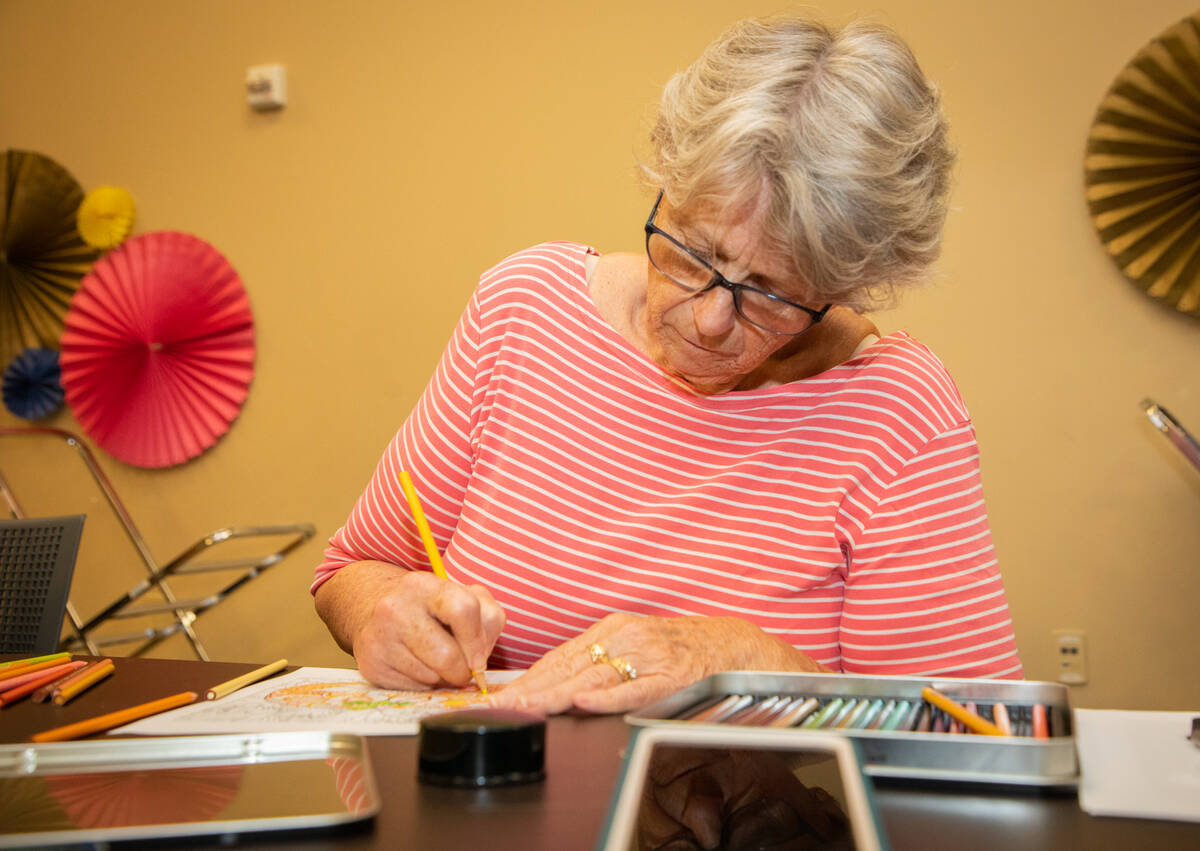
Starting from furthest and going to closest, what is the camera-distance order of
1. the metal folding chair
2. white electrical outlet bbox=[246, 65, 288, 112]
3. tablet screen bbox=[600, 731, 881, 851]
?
white electrical outlet bbox=[246, 65, 288, 112] < the metal folding chair < tablet screen bbox=[600, 731, 881, 851]

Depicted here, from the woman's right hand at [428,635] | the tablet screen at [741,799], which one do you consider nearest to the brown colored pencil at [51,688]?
the woman's right hand at [428,635]

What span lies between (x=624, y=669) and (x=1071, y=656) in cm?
175

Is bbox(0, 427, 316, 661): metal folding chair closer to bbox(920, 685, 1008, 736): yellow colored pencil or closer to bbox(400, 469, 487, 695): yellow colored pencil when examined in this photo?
bbox(400, 469, 487, 695): yellow colored pencil

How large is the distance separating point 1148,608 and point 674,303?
62.4 inches

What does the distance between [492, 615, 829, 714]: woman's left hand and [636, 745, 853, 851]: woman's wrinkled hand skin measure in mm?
223

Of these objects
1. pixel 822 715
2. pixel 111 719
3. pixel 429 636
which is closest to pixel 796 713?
pixel 822 715

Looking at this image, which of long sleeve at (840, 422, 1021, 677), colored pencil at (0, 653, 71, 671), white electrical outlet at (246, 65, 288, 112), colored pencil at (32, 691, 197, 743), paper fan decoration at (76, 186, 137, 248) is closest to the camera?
colored pencil at (32, 691, 197, 743)

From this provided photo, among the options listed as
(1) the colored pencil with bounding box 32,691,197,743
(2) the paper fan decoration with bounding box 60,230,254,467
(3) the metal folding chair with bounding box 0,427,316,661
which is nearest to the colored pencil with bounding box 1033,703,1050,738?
(1) the colored pencil with bounding box 32,691,197,743

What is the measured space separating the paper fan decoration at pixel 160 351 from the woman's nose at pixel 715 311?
2.23m

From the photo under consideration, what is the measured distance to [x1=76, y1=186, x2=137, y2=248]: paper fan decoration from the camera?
3.16 m

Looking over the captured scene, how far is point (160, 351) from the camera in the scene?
306 centimetres

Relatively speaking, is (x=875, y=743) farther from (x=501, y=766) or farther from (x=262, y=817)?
(x=262, y=817)

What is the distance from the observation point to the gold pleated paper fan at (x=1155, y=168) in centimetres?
212

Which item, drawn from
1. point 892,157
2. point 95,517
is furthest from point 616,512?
point 95,517
